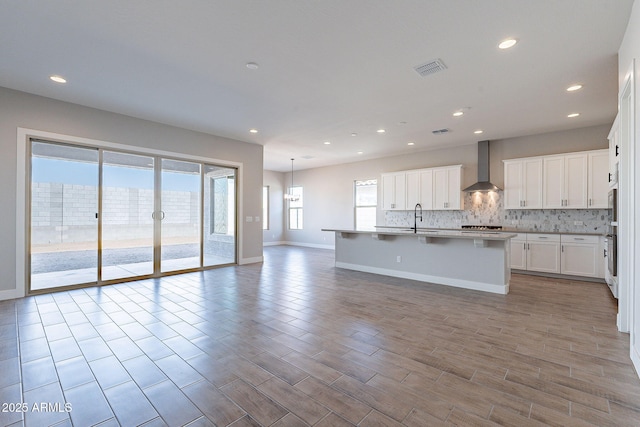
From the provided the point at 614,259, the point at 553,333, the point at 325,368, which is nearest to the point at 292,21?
the point at 325,368

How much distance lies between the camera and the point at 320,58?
3.24 metres

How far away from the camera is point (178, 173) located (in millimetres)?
6000

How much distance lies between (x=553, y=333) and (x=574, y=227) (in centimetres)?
417

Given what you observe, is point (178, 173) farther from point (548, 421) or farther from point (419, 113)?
point (548, 421)

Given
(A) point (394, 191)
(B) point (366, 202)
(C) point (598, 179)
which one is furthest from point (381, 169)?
(C) point (598, 179)

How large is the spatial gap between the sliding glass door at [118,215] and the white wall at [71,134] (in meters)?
0.25

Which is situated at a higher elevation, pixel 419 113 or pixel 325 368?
pixel 419 113

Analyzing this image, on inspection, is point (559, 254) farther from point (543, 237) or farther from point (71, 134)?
point (71, 134)

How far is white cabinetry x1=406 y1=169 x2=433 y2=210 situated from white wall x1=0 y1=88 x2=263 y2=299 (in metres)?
4.35

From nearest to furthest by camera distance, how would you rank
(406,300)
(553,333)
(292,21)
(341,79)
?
(292,21)
(553,333)
(341,79)
(406,300)

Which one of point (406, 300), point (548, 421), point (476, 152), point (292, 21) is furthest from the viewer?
point (476, 152)

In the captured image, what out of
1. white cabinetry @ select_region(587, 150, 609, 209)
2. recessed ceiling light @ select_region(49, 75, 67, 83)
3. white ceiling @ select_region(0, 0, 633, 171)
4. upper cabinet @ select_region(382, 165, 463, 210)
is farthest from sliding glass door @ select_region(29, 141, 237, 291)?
white cabinetry @ select_region(587, 150, 609, 209)

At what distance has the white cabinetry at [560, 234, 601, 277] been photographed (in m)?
5.23

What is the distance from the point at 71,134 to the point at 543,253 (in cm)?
866
